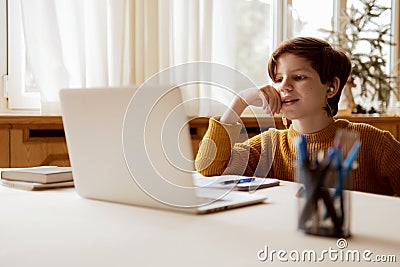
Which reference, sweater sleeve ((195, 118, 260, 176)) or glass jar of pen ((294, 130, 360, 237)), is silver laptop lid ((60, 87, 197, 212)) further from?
sweater sleeve ((195, 118, 260, 176))

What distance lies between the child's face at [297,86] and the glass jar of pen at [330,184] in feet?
2.73

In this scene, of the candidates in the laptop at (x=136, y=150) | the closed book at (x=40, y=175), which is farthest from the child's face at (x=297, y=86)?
the closed book at (x=40, y=175)

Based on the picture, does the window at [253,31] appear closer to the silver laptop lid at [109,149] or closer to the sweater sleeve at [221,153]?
the sweater sleeve at [221,153]

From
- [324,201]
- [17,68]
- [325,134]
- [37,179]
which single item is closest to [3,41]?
[17,68]

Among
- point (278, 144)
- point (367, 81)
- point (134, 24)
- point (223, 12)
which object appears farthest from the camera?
point (367, 81)

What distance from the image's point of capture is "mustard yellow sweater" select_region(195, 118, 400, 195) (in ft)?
5.19

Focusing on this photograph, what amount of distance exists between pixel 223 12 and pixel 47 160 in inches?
46.6

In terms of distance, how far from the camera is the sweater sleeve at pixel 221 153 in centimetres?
154

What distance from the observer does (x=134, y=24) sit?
290 cm

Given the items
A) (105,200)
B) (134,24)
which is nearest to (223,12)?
(134,24)

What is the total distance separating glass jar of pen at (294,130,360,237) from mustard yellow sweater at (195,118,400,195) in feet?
2.07

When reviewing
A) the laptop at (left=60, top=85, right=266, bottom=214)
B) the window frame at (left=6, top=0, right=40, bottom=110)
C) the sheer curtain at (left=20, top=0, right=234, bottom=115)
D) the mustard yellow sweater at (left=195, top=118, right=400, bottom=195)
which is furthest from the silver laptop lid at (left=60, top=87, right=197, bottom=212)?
the window frame at (left=6, top=0, right=40, bottom=110)

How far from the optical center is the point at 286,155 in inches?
71.9

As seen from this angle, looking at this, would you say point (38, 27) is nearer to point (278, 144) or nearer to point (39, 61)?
point (39, 61)
